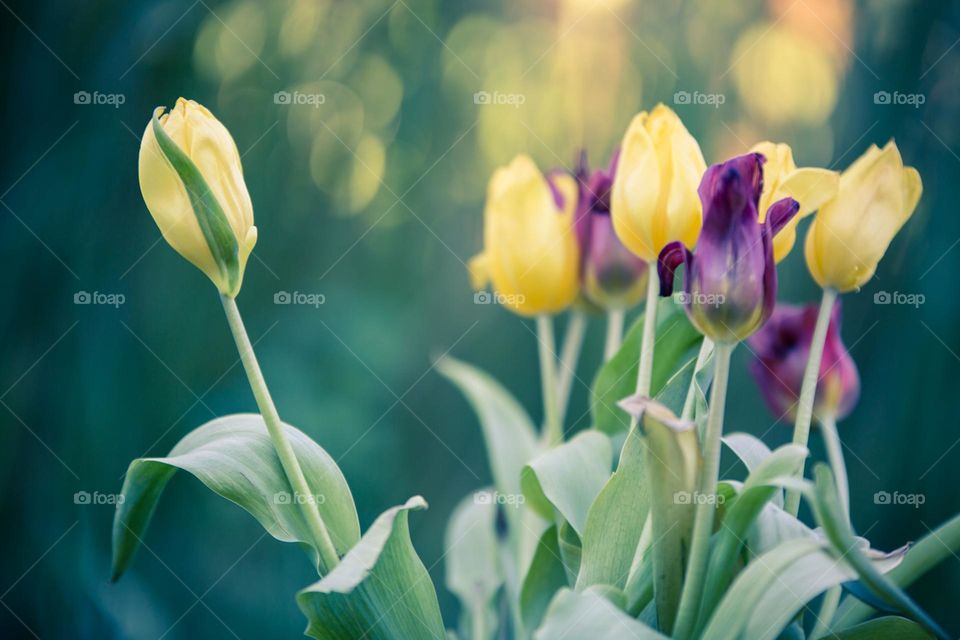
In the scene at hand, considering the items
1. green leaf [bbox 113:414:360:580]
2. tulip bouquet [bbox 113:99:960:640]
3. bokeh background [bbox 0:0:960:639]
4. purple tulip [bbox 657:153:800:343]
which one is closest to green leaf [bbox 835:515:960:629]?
→ tulip bouquet [bbox 113:99:960:640]

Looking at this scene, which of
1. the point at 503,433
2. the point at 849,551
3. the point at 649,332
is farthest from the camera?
the point at 503,433

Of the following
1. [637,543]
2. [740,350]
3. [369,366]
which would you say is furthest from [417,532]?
[637,543]

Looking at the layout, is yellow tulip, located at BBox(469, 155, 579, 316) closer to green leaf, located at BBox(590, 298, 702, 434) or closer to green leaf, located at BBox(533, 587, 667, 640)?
green leaf, located at BBox(590, 298, 702, 434)

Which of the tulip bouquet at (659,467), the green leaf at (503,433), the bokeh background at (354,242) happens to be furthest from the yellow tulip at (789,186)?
the bokeh background at (354,242)

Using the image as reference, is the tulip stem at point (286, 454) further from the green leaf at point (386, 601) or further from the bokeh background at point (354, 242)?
the bokeh background at point (354, 242)

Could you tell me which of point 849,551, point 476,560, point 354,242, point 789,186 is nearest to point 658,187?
point 789,186

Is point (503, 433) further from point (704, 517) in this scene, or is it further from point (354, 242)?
point (354, 242)
